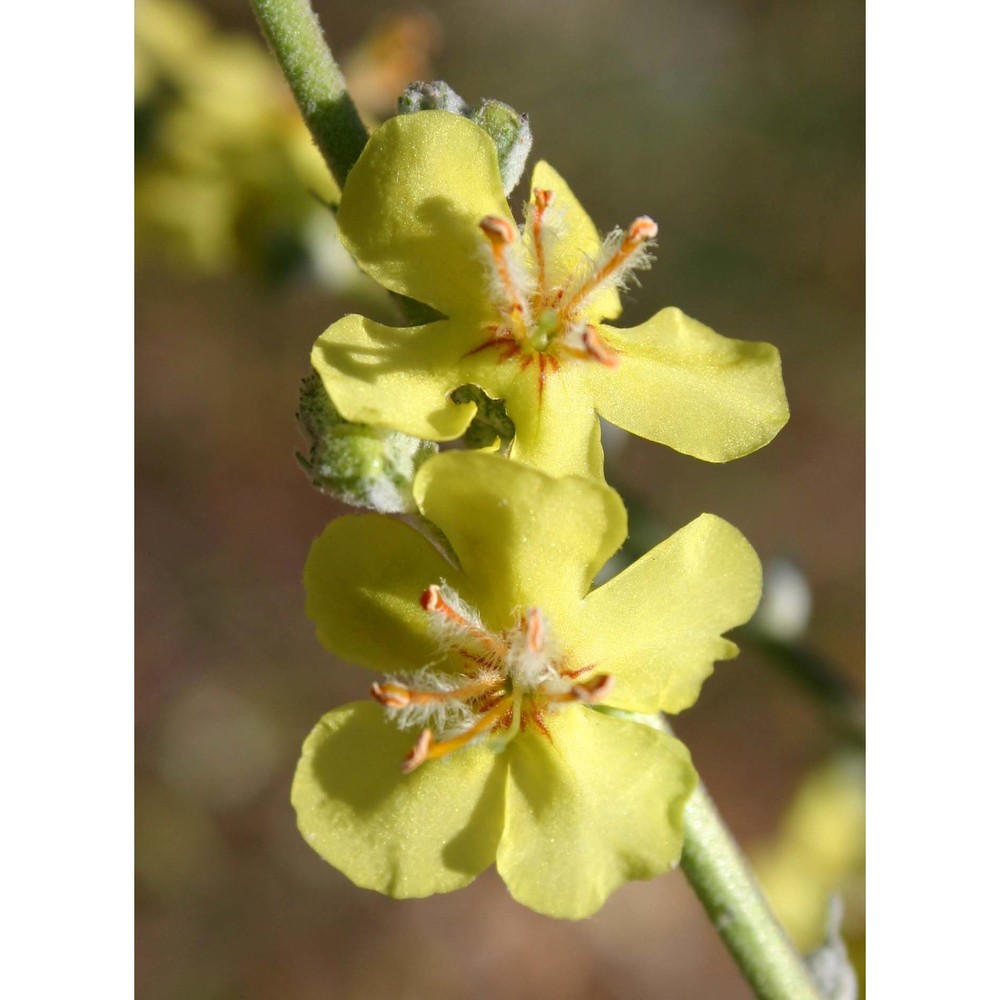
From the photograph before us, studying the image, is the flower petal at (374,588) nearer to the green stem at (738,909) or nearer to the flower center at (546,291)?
the flower center at (546,291)

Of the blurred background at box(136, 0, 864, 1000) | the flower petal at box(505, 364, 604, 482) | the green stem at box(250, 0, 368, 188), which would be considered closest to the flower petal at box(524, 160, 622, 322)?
the flower petal at box(505, 364, 604, 482)

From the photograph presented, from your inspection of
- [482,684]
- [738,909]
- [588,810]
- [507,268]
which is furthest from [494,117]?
[738,909]

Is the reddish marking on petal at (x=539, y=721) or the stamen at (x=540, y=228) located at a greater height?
the stamen at (x=540, y=228)

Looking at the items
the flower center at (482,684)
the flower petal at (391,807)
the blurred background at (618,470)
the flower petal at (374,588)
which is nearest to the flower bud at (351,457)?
the flower petal at (374,588)

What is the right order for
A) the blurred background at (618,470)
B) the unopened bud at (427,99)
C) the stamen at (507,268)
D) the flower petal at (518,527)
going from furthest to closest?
the blurred background at (618,470)
the unopened bud at (427,99)
the stamen at (507,268)
the flower petal at (518,527)

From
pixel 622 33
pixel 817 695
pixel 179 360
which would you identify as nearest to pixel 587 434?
pixel 817 695

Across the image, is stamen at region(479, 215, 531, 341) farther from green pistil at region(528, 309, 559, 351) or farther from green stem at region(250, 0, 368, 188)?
green stem at region(250, 0, 368, 188)
